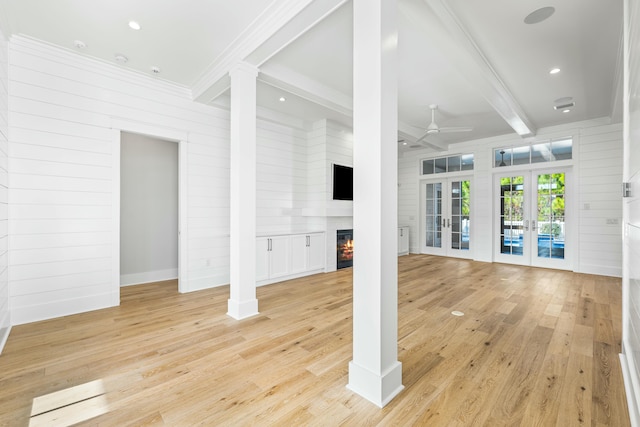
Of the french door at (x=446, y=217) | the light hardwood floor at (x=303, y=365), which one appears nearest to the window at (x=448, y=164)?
the french door at (x=446, y=217)

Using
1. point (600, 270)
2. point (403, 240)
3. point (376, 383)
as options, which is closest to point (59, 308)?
point (376, 383)

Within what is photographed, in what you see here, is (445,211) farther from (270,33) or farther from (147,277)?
(147,277)

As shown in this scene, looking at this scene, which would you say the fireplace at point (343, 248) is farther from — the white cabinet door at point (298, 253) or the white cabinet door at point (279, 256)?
the white cabinet door at point (279, 256)

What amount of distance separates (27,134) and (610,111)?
825cm

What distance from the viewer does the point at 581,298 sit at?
3820 mm

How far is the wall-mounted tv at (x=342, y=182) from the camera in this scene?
5.49m

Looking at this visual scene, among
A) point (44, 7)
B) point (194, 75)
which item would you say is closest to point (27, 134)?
point (44, 7)

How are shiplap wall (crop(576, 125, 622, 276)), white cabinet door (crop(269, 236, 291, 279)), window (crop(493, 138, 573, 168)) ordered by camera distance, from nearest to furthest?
white cabinet door (crop(269, 236, 291, 279))
shiplap wall (crop(576, 125, 622, 276))
window (crop(493, 138, 573, 168))

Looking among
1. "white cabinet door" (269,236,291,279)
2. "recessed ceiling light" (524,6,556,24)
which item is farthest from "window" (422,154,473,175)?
"white cabinet door" (269,236,291,279)

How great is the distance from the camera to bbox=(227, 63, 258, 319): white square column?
314cm

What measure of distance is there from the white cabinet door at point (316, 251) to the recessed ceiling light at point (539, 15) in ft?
13.2

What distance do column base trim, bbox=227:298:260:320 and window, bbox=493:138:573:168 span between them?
6.22 m

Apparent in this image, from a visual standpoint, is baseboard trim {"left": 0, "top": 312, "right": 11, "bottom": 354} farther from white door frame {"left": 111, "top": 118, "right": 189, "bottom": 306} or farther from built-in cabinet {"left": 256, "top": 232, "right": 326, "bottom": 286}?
built-in cabinet {"left": 256, "top": 232, "right": 326, "bottom": 286}

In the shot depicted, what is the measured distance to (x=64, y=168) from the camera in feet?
10.6
